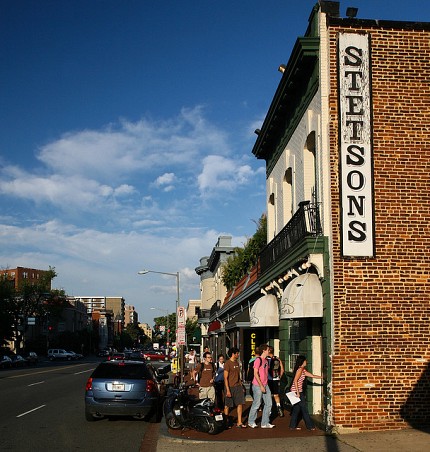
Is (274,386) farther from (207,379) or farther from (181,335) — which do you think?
(181,335)

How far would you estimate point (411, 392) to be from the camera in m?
12.6

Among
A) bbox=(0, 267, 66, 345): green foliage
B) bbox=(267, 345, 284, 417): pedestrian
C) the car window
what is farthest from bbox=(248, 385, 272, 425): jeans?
bbox=(0, 267, 66, 345): green foliage

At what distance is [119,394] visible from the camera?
15016 mm

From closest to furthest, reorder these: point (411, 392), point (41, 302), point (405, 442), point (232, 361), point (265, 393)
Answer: point (405, 442) → point (411, 392) → point (265, 393) → point (232, 361) → point (41, 302)

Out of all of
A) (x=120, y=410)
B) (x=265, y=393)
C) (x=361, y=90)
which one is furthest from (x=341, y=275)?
(x=120, y=410)

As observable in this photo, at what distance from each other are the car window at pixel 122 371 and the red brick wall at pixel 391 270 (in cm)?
533

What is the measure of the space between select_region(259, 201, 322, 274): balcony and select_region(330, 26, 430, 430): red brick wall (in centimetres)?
94

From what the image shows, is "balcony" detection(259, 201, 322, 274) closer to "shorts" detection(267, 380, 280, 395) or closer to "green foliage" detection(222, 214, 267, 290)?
"shorts" detection(267, 380, 280, 395)

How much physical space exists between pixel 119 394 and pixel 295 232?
571cm

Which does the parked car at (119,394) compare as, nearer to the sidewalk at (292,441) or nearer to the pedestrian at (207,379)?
the pedestrian at (207,379)

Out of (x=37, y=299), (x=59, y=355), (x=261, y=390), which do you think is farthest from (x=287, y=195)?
(x=37, y=299)

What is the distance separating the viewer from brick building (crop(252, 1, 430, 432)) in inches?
496

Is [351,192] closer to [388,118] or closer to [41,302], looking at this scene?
[388,118]

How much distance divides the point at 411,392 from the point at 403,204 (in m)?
3.80
